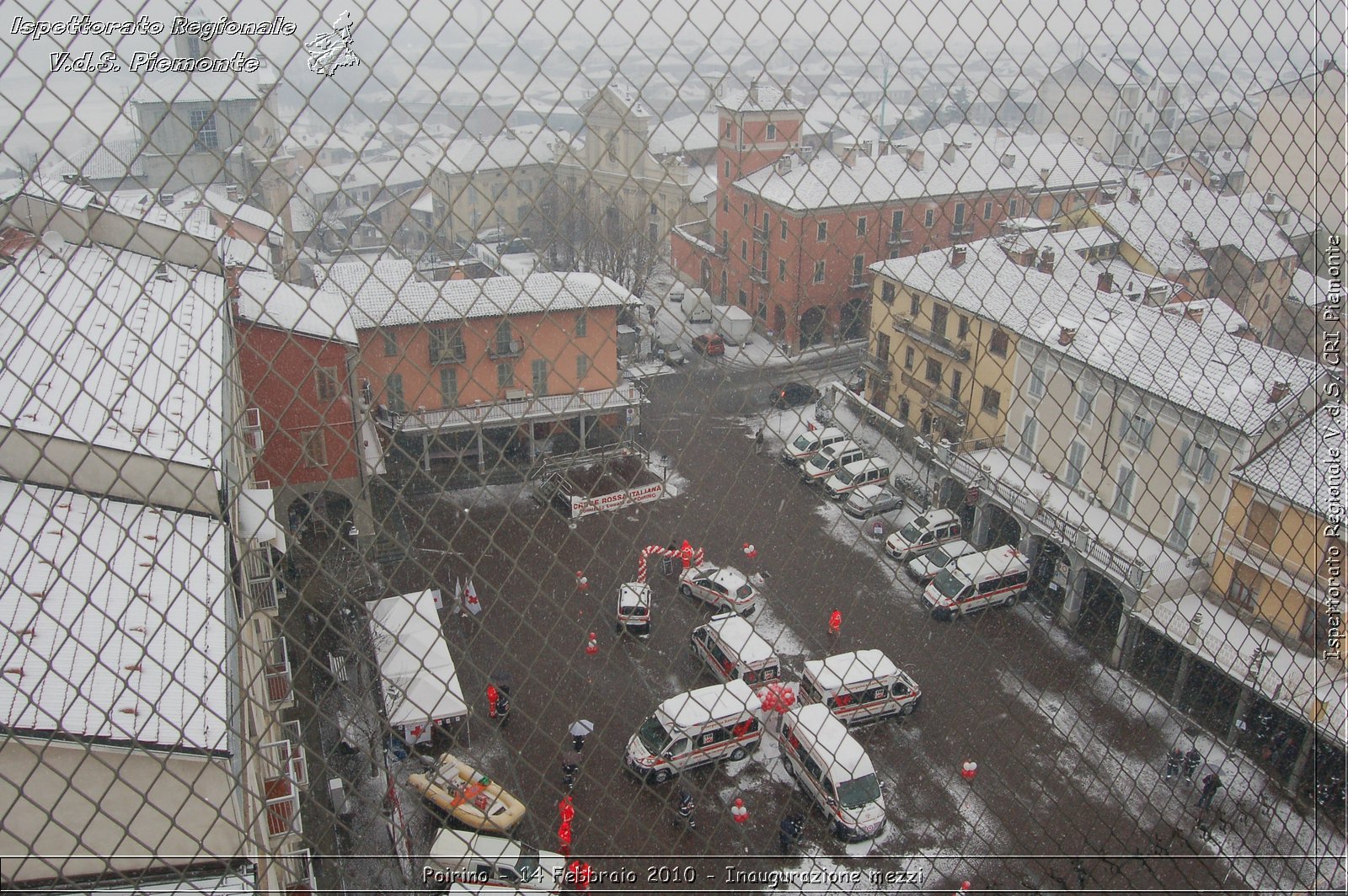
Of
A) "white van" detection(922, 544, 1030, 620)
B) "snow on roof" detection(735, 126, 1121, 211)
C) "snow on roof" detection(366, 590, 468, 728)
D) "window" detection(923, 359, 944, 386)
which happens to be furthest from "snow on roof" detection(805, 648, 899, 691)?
"snow on roof" detection(735, 126, 1121, 211)

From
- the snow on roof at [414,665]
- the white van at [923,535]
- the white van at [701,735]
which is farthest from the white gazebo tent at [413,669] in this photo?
the white van at [923,535]

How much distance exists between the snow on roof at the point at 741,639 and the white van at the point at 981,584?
4.46 feet

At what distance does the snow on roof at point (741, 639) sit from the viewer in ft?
20.4

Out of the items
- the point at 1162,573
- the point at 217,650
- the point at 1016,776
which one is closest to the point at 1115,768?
the point at 1016,776

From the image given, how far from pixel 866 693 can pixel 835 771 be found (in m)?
0.80

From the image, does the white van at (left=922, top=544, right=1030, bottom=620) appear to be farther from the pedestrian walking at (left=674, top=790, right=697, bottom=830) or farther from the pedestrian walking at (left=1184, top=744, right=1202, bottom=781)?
the pedestrian walking at (left=674, top=790, right=697, bottom=830)

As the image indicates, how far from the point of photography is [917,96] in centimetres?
168

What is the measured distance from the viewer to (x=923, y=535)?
26.1 ft

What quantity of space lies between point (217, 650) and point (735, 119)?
197cm

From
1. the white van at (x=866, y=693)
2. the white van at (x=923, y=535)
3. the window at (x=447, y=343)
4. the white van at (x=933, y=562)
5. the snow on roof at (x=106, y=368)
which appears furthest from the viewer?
the white van at (x=923, y=535)

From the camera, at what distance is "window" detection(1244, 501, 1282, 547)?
497cm

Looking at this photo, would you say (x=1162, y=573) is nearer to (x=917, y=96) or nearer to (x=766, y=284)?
(x=766, y=284)

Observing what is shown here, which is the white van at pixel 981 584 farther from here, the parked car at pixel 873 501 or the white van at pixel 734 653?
the white van at pixel 734 653

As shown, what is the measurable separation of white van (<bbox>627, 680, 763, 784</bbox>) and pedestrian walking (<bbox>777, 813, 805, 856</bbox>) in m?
0.58
